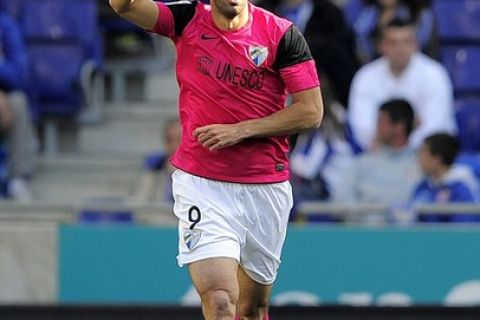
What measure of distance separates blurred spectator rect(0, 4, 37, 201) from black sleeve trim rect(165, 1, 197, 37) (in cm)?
366

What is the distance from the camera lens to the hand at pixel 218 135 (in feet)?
20.2

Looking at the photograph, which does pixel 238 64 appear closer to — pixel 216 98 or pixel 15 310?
pixel 216 98

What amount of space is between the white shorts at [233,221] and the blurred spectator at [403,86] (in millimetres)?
2993

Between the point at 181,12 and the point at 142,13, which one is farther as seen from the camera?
the point at 181,12

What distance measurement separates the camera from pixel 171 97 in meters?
10.7

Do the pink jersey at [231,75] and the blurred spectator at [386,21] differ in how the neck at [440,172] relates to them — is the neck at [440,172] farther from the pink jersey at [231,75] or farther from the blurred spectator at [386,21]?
the pink jersey at [231,75]

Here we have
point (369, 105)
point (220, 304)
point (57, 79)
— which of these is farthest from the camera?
point (57, 79)

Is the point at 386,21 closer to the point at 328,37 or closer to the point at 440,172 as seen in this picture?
the point at 328,37

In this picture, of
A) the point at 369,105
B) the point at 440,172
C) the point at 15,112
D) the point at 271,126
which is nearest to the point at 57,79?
the point at 15,112

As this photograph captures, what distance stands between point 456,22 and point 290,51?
419cm

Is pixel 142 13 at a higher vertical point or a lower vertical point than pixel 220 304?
higher

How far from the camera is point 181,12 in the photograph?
6.30m

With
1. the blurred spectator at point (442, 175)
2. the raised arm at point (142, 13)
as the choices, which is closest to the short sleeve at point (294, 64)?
the raised arm at point (142, 13)

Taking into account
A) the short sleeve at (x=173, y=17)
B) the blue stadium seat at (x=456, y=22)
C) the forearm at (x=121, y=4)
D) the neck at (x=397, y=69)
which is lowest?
the neck at (x=397, y=69)
